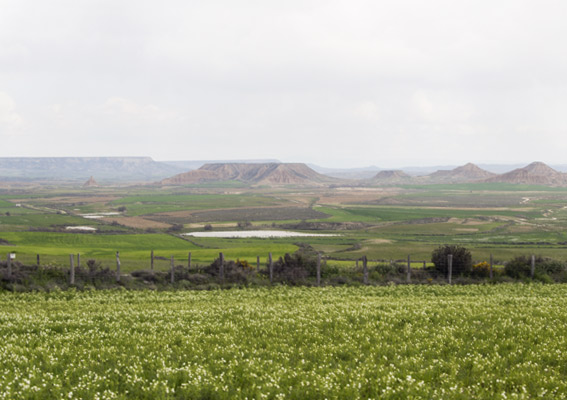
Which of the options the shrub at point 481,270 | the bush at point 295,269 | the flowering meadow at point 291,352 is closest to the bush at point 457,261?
the shrub at point 481,270

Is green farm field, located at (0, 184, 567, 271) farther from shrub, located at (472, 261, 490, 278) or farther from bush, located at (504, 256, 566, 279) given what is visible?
shrub, located at (472, 261, 490, 278)

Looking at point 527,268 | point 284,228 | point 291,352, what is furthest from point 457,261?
point 284,228

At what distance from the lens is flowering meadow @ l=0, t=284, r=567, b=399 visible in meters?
9.77

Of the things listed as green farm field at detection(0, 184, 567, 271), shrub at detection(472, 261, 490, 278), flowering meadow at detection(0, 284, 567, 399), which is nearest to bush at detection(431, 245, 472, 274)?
shrub at detection(472, 261, 490, 278)

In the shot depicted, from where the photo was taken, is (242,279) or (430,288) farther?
(242,279)

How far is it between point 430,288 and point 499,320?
12.2 m

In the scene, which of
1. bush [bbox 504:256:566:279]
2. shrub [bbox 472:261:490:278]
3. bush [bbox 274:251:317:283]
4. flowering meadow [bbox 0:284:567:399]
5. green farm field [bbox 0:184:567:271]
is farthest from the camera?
green farm field [bbox 0:184:567:271]

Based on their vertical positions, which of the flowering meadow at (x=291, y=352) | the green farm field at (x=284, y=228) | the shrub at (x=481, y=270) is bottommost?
the green farm field at (x=284, y=228)

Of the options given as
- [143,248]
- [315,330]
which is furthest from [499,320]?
[143,248]

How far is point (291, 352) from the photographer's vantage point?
12.1m

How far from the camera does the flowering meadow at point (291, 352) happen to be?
9.77 metres

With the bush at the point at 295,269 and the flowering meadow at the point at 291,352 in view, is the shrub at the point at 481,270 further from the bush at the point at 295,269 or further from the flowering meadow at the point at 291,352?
the flowering meadow at the point at 291,352

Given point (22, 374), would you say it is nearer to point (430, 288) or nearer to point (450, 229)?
point (430, 288)

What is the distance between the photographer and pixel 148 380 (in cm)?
1036
